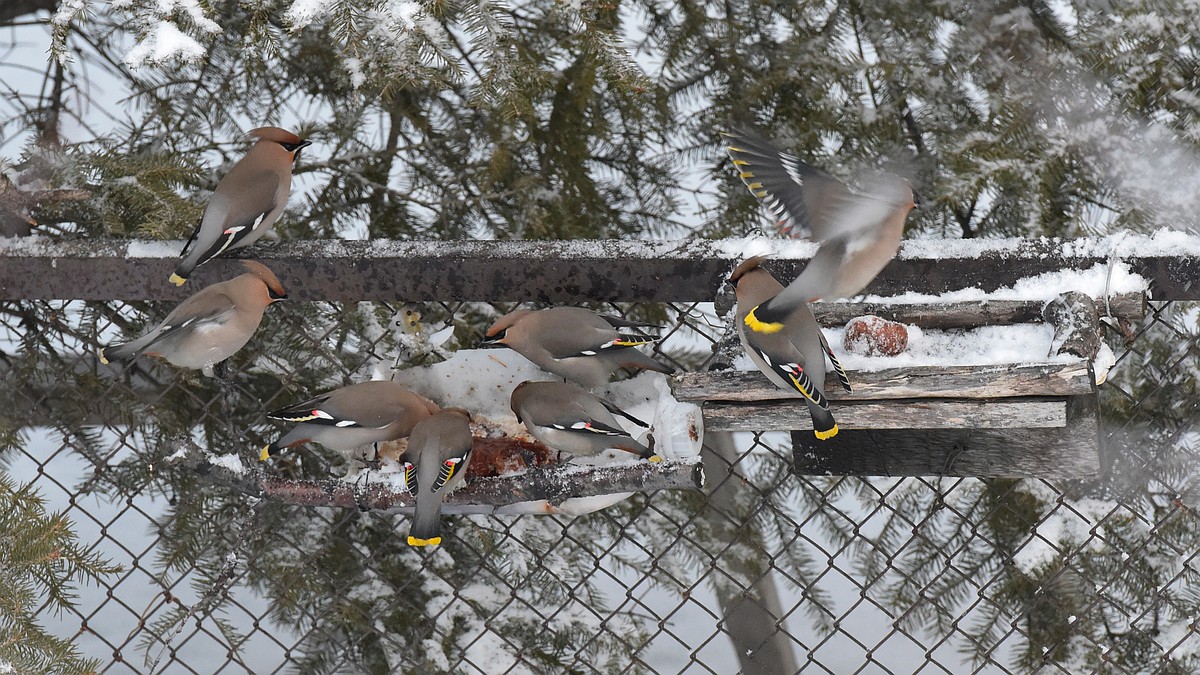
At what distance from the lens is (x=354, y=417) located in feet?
6.51

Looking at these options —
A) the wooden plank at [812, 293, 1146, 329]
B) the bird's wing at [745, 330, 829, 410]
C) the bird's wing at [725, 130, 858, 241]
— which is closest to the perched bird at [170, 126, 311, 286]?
the bird's wing at [725, 130, 858, 241]

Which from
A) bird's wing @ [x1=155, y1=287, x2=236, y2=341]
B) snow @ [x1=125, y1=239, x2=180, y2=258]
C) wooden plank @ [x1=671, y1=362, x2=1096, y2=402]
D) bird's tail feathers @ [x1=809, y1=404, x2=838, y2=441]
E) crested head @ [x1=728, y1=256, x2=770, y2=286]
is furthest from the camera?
snow @ [x1=125, y1=239, x2=180, y2=258]

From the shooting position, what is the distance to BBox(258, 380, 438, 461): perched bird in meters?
1.99

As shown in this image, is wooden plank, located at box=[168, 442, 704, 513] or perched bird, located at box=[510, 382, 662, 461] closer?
wooden plank, located at box=[168, 442, 704, 513]

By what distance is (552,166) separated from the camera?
3080 mm

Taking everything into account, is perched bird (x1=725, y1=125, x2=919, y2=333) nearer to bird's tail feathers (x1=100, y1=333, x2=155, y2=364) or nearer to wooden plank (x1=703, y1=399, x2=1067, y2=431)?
wooden plank (x1=703, y1=399, x2=1067, y2=431)

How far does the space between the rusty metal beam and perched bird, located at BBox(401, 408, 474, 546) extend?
1.02ft

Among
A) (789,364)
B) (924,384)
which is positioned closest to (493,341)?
(789,364)

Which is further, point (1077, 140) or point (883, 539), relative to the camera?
point (883, 539)

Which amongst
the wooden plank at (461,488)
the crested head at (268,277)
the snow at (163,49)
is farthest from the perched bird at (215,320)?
the snow at (163,49)

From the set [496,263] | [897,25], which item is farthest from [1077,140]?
[496,263]

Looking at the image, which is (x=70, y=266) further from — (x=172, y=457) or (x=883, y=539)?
(x=883, y=539)

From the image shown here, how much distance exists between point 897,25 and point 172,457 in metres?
2.10

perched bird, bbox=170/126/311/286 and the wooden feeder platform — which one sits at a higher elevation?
perched bird, bbox=170/126/311/286
